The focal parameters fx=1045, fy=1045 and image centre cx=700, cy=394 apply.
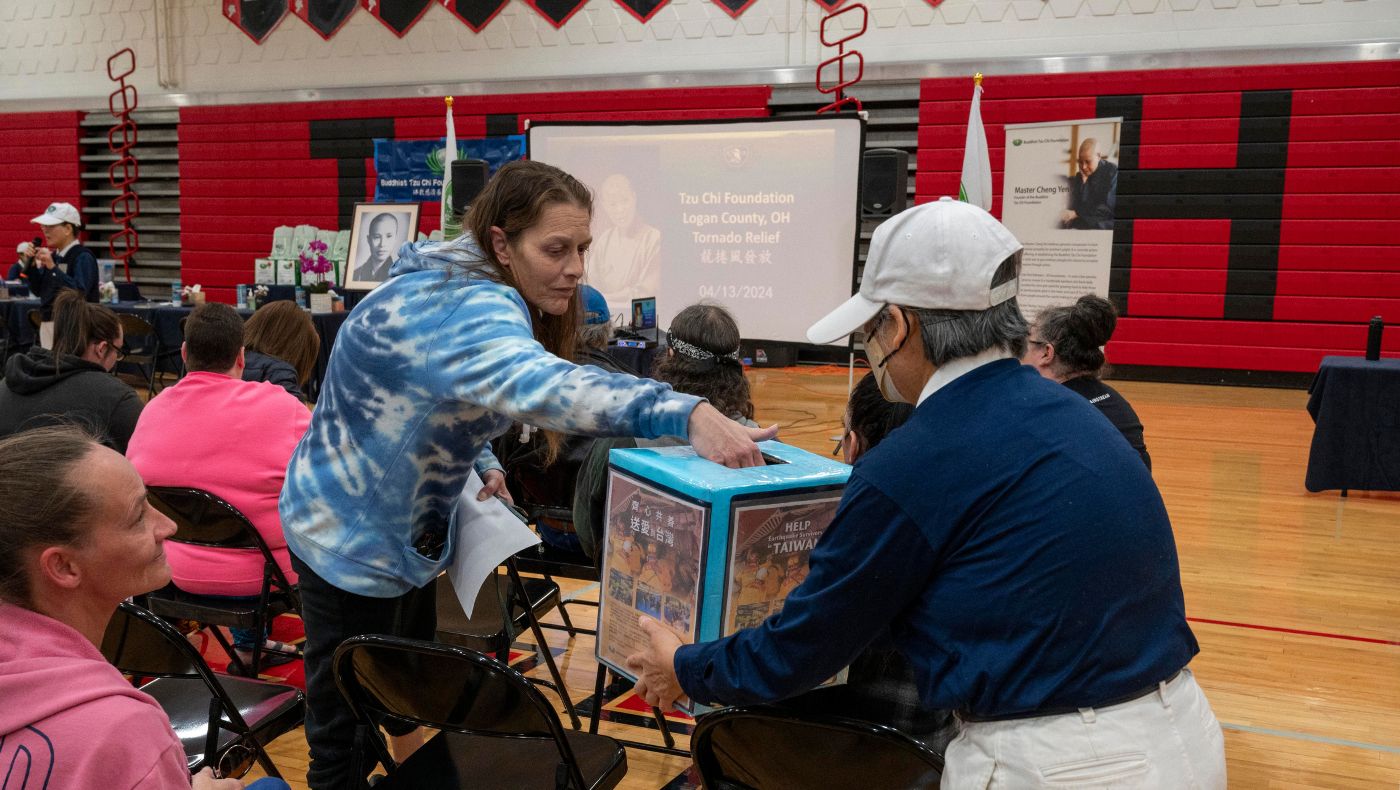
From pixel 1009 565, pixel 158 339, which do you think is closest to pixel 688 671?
pixel 1009 565

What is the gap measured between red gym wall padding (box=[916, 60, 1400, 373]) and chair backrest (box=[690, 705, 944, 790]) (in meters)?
8.41

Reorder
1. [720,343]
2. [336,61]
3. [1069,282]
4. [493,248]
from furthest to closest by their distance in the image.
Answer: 1. [336,61]
2. [1069,282]
3. [720,343]
4. [493,248]

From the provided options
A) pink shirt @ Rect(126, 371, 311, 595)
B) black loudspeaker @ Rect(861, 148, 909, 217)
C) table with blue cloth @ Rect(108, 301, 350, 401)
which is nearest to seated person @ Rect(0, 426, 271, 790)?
pink shirt @ Rect(126, 371, 311, 595)

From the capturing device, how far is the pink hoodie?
102 cm

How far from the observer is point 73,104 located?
1351 centimetres

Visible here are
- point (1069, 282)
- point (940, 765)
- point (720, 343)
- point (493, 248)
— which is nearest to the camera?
point (940, 765)

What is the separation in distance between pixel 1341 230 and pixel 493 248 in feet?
29.3

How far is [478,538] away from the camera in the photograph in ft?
6.04

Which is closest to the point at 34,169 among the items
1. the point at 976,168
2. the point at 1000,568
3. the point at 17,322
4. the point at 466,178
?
the point at 17,322

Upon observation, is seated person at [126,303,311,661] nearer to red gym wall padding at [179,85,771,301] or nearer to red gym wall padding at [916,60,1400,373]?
red gym wall padding at [916,60,1400,373]

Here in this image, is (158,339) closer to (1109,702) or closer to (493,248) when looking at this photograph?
(493,248)

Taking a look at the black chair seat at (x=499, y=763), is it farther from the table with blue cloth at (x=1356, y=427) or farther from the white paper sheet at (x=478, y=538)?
the table with blue cloth at (x=1356, y=427)

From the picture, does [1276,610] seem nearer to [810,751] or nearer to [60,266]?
[810,751]

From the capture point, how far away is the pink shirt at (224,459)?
274 centimetres
